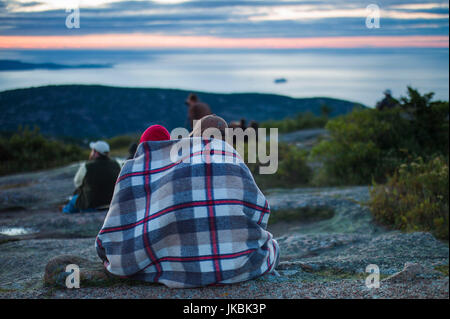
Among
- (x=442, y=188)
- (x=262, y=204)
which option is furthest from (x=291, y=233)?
(x=262, y=204)

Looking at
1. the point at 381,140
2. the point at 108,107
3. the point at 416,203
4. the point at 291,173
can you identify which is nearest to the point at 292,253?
the point at 416,203

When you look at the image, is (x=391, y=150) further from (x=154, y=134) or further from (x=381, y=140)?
(x=154, y=134)

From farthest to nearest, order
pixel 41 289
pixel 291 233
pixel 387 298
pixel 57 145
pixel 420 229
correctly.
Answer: pixel 57 145 → pixel 291 233 → pixel 420 229 → pixel 41 289 → pixel 387 298

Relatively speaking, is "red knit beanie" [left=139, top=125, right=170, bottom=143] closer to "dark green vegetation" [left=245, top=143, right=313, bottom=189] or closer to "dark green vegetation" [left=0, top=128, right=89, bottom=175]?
"dark green vegetation" [left=245, top=143, right=313, bottom=189]

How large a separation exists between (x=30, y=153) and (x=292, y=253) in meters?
9.79

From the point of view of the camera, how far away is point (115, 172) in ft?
22.0

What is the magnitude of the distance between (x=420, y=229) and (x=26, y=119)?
6028 mm

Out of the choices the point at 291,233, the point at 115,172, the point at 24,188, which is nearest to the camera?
the point at 291,233

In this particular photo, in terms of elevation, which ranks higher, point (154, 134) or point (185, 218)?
point (154, 134)

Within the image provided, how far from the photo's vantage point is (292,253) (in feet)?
15.5

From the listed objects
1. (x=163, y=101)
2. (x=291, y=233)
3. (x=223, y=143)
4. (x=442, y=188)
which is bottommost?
(x=291, y=233)

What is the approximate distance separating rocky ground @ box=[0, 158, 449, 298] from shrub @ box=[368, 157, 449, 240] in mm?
253

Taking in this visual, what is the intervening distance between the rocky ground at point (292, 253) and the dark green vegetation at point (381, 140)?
88 centimetres

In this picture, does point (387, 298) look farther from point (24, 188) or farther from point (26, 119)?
point (24, 188)
